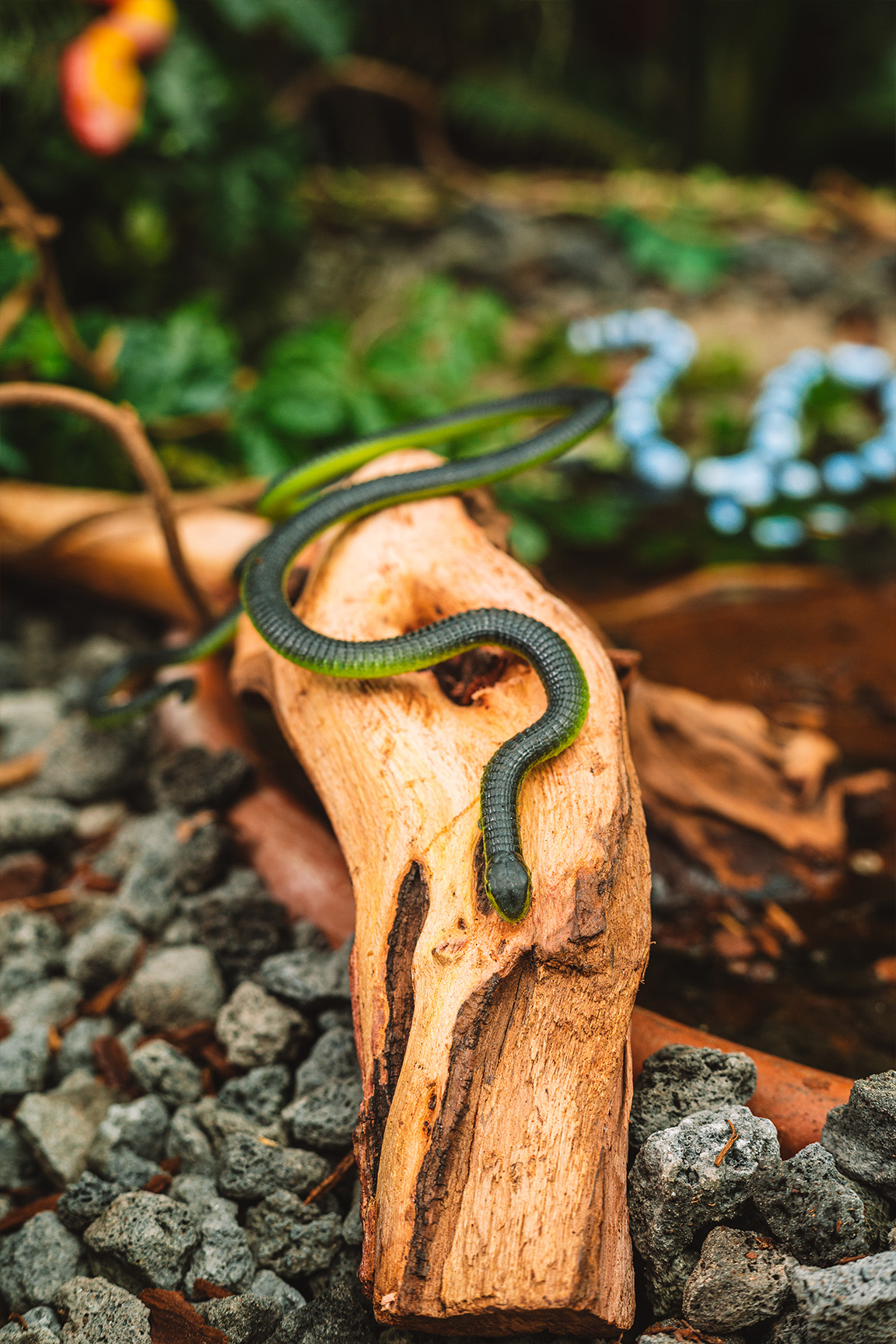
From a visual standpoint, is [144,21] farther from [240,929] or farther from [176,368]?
[240,929]

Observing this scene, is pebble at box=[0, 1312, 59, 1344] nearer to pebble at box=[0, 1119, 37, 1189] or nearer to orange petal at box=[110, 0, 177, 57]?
pebble at box=[0, 1119, 37, 1189]

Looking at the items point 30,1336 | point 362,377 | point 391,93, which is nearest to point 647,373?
point 362,377

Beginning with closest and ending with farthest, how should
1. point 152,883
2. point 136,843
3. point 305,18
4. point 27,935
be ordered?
1. point 27,935
2. point 152,883
3. point 136,843
4. point 305,18

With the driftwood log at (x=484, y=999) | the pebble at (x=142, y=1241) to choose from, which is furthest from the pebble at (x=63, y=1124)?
the driftwood log at (x=484, y=999)

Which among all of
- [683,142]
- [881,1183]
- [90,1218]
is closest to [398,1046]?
[90,1218]

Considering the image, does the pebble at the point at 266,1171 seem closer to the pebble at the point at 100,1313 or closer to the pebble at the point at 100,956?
the pebble at the point at 100,1313

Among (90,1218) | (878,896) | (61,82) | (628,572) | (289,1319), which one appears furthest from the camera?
(628,572)

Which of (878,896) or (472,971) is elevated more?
(472,971)

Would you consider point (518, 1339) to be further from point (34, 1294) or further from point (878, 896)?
point (878, 896)
